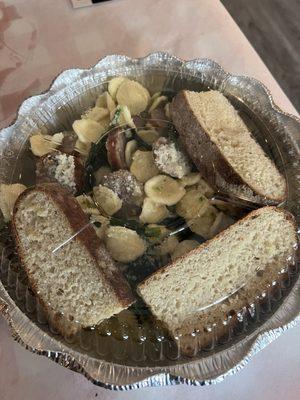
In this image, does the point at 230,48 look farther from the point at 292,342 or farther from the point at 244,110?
the point at 292,342

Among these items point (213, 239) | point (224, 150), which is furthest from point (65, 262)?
point (224, 150)

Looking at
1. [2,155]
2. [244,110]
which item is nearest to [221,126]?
[244,110]

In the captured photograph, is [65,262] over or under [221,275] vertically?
over

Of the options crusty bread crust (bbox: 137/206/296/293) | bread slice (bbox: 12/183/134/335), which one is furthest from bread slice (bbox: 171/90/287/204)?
bread slice (bbox: 12/183/134/335)

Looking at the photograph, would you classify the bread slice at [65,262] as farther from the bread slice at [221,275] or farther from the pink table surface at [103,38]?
the pink table surface at [103,38]

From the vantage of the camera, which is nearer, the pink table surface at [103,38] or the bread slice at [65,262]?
the bread slice at [65,262]

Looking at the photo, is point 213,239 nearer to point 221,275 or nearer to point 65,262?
point 221,275

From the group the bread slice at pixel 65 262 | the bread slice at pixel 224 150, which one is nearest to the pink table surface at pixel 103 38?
the bread slice at pixel 224 150
